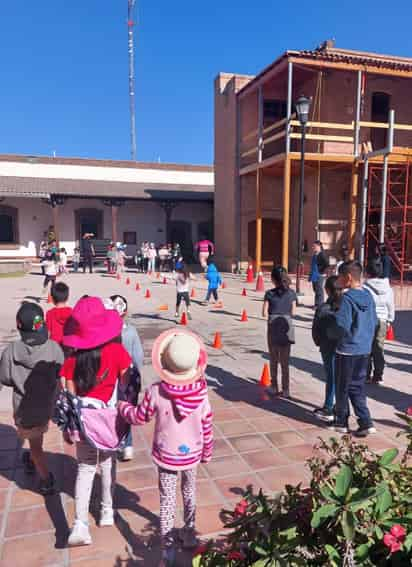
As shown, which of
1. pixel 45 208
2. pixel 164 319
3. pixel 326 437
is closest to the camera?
pixel 326 437

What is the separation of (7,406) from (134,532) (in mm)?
2899

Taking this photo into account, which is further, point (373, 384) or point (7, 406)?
point (373, 384)

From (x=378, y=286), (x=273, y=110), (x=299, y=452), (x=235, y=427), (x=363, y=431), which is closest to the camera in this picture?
(x=299, y=452)

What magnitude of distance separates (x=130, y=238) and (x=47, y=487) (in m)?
24.9

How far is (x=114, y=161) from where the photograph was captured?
29.3 m

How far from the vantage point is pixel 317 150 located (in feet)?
54.7

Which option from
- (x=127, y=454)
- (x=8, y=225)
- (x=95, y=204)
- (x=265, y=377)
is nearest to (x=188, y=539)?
(x=127, y=454)

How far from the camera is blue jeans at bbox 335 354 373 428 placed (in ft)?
12.9

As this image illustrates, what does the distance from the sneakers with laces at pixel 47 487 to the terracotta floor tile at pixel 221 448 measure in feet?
4.45

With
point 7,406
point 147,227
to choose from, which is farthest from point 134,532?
point 147,227

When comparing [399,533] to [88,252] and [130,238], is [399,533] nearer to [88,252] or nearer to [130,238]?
[88,252]

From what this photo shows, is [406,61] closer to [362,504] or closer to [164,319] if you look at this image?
[164,319]

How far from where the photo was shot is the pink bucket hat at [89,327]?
2.48 m

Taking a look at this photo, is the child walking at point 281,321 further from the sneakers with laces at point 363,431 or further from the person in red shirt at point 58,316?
the person in red shirt at point 58,316
